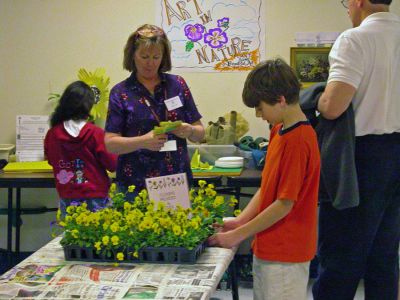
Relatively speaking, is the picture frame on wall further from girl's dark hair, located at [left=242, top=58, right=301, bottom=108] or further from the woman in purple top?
girl's dark hair, located at [left=242, top=58, right=301, bottom=108]

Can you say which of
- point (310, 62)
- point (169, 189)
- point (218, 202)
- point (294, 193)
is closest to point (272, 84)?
point (294, 193)

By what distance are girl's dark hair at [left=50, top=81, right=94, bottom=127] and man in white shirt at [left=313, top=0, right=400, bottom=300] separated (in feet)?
5.32

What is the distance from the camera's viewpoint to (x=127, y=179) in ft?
7.20

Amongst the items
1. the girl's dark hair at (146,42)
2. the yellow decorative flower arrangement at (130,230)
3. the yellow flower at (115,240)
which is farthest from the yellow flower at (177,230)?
the girl's dark hair at (146,42)

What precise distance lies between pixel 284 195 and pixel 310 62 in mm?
2373

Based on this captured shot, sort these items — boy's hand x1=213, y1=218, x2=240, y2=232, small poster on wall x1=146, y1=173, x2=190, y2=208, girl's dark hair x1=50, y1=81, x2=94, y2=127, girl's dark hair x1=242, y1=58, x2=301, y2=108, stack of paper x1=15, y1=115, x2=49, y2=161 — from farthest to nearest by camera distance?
stack of paper x1=15, y1=115, x2=49, y2=161, girl's dark hair x1=50, y1=81, x2=94, y2=127, small poster on wall x1=146, y1=173, x2=190, y2=208, boy's hand x1=213, y1=218, x2=240, y2=232, girl's dark hair x1=242, y1=58, x2=301, y2=108

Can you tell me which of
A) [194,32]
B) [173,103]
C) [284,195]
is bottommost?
[284,195]

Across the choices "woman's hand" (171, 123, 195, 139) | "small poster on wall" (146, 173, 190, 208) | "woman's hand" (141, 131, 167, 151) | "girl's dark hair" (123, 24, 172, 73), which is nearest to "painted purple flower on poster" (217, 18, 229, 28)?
"girl's dark hair" (123, 24, 172, 73)

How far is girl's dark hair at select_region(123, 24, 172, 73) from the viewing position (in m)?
2.19

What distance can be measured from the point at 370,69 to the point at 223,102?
203 cm

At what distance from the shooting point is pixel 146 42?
7.14 feet

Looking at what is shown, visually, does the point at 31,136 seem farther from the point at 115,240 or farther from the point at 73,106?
the point at 115,240

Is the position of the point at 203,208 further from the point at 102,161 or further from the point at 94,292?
the point at 102,161

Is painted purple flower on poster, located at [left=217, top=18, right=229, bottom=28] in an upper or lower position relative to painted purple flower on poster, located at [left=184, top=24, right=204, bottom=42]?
upper
